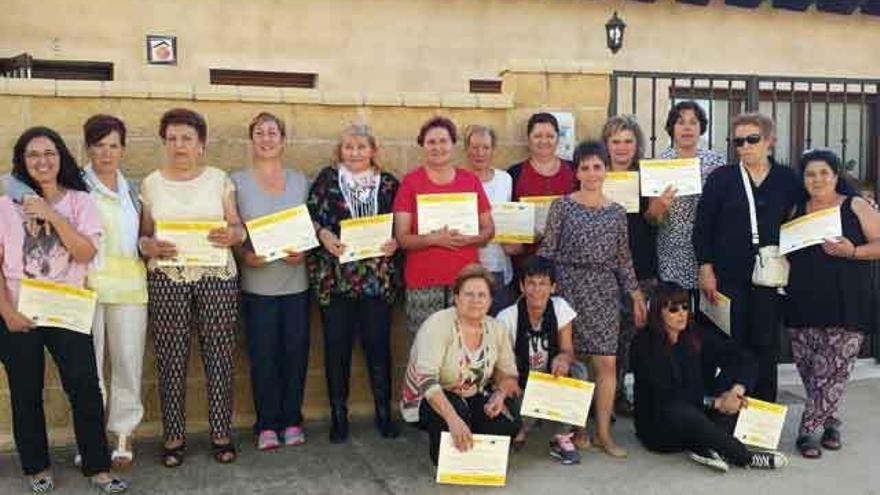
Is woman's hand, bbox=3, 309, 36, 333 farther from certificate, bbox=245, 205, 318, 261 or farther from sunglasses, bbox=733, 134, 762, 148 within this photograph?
sunglasses, bbox=733, 134, 762, 148

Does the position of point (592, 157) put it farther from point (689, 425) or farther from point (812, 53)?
point (812, 53)

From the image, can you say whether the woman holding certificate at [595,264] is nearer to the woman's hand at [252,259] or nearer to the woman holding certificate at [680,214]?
the woman holding certificate at [680,214]

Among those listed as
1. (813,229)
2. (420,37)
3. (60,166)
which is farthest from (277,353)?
(420,37)

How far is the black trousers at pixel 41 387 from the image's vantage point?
168 inches

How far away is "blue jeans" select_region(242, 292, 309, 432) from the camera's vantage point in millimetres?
5027

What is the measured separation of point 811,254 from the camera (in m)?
5.07

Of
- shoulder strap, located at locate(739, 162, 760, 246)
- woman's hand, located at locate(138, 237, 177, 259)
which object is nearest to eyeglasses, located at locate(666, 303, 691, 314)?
shoulder strap, located at locate(739, 162, 760, 246)

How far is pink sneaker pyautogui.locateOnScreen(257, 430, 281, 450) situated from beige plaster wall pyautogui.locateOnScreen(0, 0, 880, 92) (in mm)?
6107

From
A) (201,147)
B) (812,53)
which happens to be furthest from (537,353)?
(812,53)

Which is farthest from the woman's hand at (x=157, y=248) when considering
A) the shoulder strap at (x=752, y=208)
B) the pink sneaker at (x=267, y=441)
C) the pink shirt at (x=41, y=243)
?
the shoulder strap at (x=752, y=208)

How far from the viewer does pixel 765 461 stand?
484 centimetres

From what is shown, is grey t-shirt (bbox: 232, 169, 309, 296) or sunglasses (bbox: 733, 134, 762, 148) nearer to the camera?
grey t-shirt (bbox: 232, 169, 309, 296)

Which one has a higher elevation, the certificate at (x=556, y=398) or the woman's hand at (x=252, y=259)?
the woman's hand at (x=252, y=259)

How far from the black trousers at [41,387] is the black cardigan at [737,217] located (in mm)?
3521
